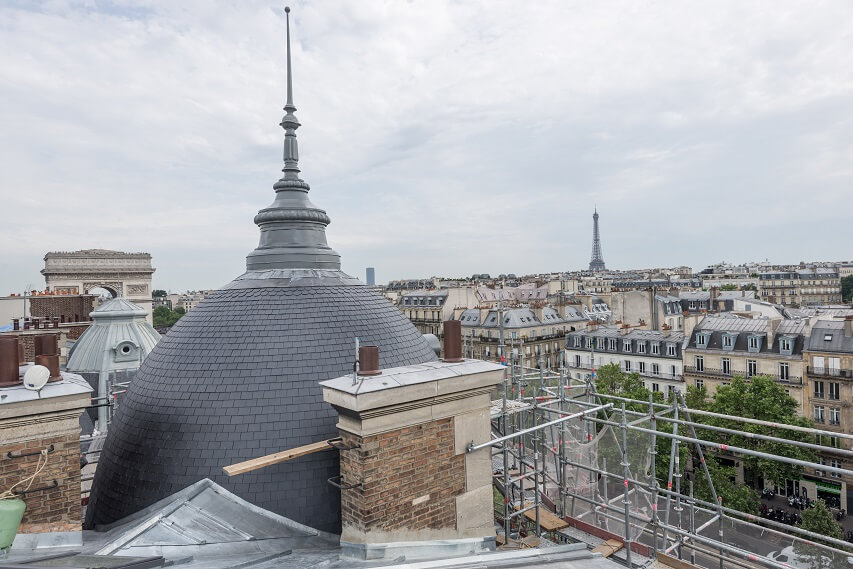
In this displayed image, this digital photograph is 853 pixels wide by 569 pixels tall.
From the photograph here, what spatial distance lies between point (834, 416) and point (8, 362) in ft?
165

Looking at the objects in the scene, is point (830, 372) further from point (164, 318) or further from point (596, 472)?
point (164, 318)

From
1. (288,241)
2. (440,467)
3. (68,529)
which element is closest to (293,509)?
(440,467)

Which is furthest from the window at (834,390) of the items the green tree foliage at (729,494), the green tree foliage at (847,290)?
the green tree foliage at (847,290)

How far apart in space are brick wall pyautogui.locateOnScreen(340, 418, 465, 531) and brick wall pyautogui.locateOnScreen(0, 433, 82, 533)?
4842 mm

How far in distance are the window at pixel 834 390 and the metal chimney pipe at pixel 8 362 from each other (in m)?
49.6

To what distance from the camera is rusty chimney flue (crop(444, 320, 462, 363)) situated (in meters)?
9.72

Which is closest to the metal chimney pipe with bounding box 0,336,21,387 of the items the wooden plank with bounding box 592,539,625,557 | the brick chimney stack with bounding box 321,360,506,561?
the brick chimney stack with bounding box 321,360,506,561

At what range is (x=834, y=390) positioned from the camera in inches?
1606

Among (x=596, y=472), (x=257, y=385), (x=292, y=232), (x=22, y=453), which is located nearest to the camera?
(x=22, y=453)

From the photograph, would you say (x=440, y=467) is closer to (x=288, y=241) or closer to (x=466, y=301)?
(x=288, y=241)

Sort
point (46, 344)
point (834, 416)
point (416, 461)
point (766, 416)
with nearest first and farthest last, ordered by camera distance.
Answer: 1. point (416, 461)
2. point (46, 344)
3. point (766, 416)
4. point (834, 416)

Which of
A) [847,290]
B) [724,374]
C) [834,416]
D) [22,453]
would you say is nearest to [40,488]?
[22,453]

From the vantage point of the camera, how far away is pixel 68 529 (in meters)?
9.09

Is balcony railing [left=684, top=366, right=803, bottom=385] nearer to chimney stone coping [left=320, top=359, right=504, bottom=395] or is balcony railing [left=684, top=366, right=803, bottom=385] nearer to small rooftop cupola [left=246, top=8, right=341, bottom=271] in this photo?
small rooftop cupola [left=246, top=8, right=341, bottom=271]
